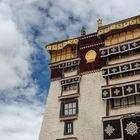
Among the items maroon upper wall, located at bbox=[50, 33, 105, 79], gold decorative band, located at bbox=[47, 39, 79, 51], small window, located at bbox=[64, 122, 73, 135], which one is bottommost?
small window, located at bbox=[64, 122, 73, 135]

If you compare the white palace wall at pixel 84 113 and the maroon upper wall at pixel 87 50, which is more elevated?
the maroon upper wall at pixel 87 50

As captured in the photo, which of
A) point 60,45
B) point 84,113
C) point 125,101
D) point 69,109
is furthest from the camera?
point 60,45

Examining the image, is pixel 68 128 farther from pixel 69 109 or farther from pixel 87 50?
pixel 87 50

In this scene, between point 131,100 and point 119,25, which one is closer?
point 131,100

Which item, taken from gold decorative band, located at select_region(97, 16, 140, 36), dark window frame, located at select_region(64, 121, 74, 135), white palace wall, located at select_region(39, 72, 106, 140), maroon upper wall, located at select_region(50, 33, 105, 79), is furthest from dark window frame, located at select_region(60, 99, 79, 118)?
gold decorative band, located at select_region(97, 16, 140, 36)

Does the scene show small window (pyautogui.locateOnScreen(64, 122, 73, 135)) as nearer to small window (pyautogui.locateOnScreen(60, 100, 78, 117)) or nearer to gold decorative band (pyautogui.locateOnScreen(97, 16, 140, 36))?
small window (pyautogui.locateOnScreen(60, 100, 78, 117))

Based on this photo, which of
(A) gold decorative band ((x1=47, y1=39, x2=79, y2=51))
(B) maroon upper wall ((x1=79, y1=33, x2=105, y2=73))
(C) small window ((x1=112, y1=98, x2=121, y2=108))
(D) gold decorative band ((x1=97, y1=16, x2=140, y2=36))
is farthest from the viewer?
(A) gold decorative band ((x1=47, y1=39, x2=79, y2=51))

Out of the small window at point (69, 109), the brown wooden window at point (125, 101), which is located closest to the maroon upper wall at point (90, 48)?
the small window at point (69, 109)

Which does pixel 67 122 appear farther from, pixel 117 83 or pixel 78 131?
pixel 117 83

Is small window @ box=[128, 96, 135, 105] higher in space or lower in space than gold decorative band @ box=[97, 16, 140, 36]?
lower

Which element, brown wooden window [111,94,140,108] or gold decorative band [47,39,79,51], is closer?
brown wooden window [111,94,140,108]

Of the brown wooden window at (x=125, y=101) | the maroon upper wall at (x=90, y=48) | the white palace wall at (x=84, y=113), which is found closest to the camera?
the brown wooden window at (x=125, y=101)

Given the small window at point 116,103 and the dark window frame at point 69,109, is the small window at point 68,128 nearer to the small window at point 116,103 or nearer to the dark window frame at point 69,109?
the dark window frame at point 69,109

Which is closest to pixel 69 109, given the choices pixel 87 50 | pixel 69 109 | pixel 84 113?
pixel 69 109
